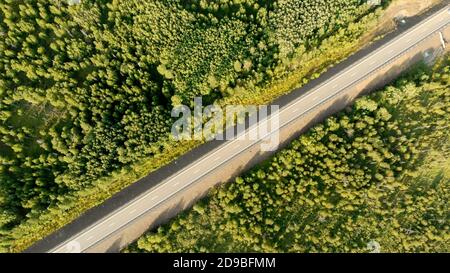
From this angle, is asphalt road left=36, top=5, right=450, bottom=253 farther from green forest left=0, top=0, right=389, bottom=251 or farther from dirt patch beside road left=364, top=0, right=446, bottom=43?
green forest left=0, top=0, right=389, bottom=251

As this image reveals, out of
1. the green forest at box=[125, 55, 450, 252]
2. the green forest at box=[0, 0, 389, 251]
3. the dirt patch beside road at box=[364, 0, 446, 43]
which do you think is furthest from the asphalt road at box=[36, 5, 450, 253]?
the green forest at box=[125, 55, 450, 252]

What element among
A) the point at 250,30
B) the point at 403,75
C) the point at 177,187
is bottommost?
the point at 177,187

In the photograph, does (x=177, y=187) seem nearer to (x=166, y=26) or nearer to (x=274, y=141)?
(x=274, y=141)

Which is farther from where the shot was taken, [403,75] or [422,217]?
[403,75]

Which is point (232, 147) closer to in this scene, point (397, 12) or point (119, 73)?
point (119, 73)

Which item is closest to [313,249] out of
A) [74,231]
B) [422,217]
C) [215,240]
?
[215,240]

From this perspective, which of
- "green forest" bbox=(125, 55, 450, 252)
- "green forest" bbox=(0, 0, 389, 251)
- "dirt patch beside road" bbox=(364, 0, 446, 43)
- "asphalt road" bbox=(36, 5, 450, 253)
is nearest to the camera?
"green forest" bbox=(0, 0, 389, 251)

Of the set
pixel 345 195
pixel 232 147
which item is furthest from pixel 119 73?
pixel 345 195
